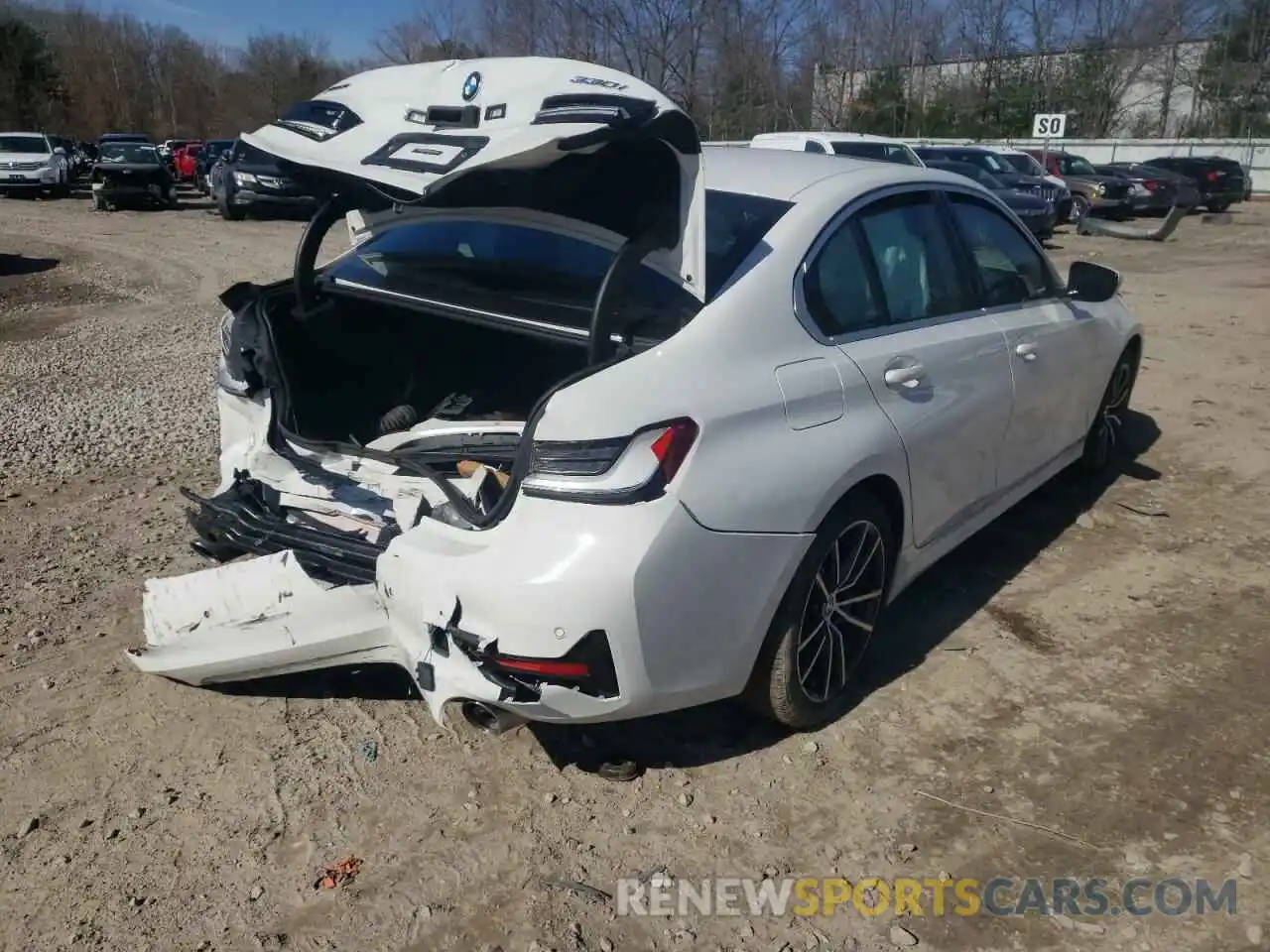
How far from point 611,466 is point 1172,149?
4215 centimetres

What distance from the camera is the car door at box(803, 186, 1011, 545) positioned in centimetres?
319

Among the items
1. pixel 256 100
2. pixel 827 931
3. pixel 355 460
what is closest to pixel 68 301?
pixel 355 460

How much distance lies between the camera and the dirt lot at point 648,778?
249 centimetres

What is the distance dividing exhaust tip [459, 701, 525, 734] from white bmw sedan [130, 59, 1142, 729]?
0.02 m

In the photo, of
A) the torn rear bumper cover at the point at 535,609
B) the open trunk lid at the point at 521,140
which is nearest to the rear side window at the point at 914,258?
the open trunk lid at the point at 521,140

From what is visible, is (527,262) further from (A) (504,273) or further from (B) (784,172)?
(B) (784,172)

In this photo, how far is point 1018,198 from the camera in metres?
18.1

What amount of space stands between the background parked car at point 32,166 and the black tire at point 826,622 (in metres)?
28.5

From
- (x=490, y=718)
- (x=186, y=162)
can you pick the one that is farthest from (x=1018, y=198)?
(x=186, y=162)

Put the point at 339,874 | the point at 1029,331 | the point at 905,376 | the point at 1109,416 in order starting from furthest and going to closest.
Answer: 1. the point at 1109,416
2. the point at 1029,331
3. the point at 905,376
4. the point at 339,874

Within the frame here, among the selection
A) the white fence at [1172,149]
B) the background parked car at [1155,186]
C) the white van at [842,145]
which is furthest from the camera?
the white fence at [1172,149]

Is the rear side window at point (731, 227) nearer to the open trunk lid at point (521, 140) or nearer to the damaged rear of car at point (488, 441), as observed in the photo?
the damaged rear of car at point (488, 441)

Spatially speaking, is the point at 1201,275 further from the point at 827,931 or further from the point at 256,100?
the point at 256,100

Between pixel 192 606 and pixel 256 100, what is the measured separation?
59.9 meters
